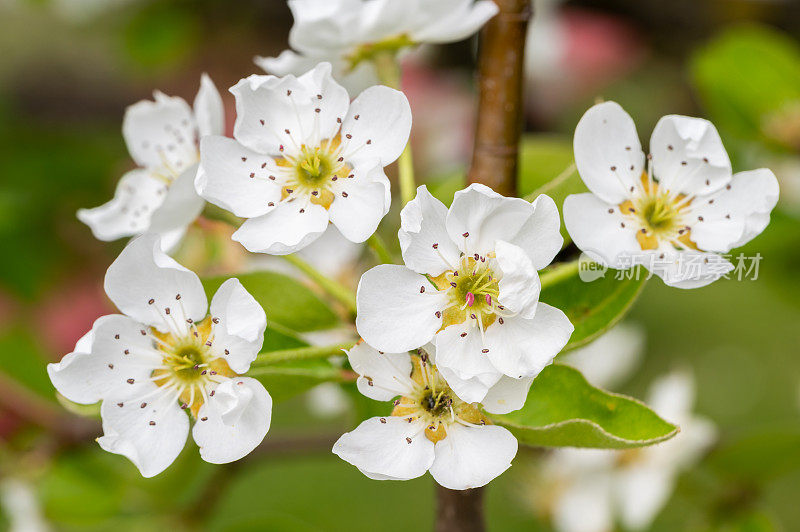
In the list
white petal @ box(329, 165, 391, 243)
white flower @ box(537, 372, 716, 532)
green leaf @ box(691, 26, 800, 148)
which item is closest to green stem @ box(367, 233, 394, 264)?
white petal @ box(329, 165, 391, 243)

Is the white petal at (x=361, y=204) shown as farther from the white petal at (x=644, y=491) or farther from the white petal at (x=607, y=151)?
the white petal at (x=644, y=491)

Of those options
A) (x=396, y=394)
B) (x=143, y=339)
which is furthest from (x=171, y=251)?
(x=396, y=394)

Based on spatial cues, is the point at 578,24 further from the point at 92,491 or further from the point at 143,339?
the point at 143,339

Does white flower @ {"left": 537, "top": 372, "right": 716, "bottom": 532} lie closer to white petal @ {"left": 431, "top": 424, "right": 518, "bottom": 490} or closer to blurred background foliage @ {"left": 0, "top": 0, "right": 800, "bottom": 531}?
blurred background foliage @ {"left": 0, "top": 0, "right": 800, "bottom": 531}

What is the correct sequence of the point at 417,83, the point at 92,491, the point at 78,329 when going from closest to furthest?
the point at 92,491
the point at 78,329
the point at 417,83

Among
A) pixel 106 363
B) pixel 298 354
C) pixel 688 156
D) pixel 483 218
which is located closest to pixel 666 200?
pixel 688 156
